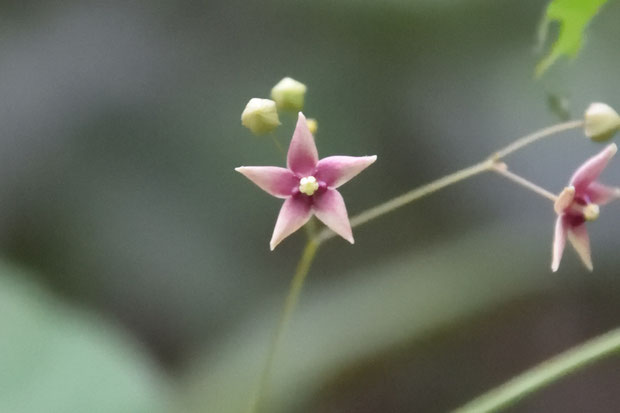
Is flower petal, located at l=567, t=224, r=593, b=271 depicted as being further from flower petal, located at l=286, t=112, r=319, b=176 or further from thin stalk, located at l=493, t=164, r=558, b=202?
flower petal, located at l=286, t=112, r=319, b=176

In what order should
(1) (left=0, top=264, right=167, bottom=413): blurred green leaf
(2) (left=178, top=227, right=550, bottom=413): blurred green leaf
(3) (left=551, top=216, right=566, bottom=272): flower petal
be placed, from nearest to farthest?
A: (3) (left=551, top=216, right=566, bottom=272): flower petal
(1) (left=0, top=264, right=167, bottom=413): blurred green leaf
(2) (left=178, top=227, right=550, bottom=413): blurred green leaf

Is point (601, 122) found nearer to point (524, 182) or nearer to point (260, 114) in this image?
point (524, 182)

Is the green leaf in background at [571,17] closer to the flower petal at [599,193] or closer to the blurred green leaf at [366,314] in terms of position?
the flower petal at [599,193]

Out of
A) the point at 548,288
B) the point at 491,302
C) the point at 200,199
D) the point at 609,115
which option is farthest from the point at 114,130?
the point at 609,115

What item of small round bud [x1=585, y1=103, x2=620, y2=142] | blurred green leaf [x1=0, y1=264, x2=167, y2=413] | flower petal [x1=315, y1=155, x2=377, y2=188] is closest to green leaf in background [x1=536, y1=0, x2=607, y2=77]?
small round bud [x1=585, y1=103, x2=620, y2=142]

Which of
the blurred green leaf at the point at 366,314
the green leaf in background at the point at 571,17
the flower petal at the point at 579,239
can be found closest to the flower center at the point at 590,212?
the flower petal at the point at 579,239
